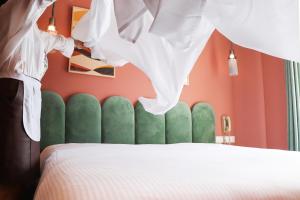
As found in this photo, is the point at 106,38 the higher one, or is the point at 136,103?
the point at 106,38

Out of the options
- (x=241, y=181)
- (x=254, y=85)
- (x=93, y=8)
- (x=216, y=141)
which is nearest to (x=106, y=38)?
(x=93, y=8)

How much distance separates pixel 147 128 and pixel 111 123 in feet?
1.36

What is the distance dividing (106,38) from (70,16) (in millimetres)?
1306

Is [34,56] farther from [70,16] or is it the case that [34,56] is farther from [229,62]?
[229,62]

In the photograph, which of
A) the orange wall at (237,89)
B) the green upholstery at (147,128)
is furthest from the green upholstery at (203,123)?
the green upholstery at (147,128)

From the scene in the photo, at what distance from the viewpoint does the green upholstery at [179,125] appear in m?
3.17

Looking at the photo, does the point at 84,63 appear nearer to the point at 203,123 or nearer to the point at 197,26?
the point at 203,123

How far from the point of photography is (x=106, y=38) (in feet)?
6.32

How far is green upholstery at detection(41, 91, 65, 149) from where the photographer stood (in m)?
2.58

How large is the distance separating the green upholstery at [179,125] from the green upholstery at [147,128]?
0.10m

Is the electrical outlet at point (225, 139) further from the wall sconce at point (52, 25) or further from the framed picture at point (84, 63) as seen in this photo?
the wall sconce at point (52, 25)

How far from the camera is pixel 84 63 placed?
2.95 m

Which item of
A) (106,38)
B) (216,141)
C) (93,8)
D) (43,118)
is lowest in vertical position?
(216,141)

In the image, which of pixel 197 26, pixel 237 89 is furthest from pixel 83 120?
pixel 237 89
